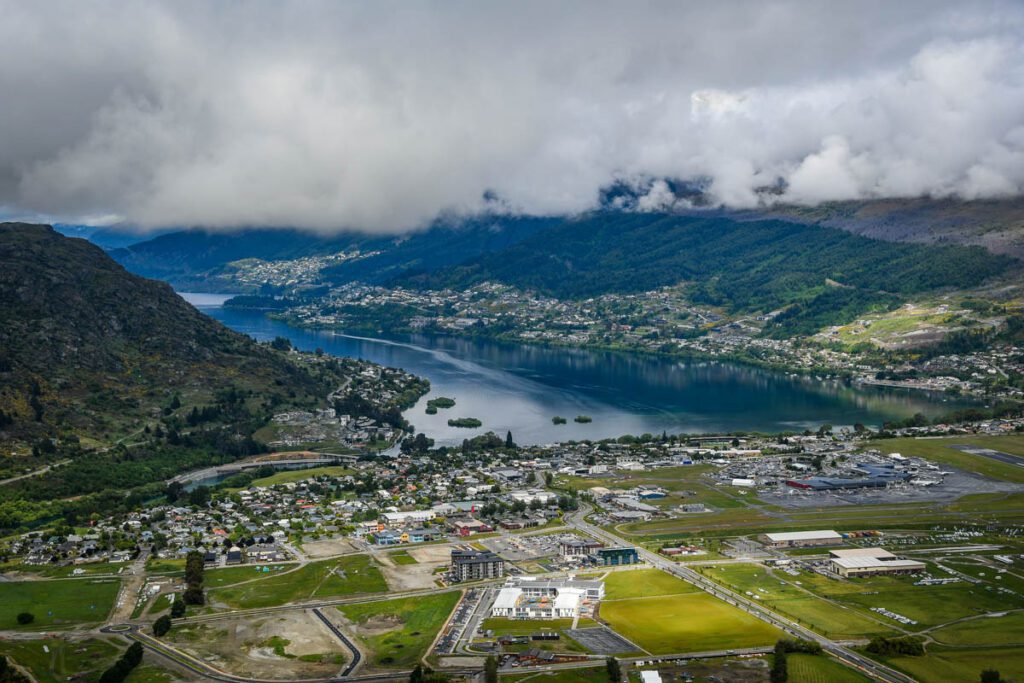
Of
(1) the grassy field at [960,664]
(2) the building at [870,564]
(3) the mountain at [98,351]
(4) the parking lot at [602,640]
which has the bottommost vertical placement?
(4) the parking lot at [602,640]

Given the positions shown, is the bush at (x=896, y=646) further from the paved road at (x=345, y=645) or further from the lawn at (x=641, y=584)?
the paved road at (x=345, y=645)

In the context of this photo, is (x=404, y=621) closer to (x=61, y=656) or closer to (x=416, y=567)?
(x=416, y=567)

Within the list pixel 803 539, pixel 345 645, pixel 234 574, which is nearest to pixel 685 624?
pixel 345 645

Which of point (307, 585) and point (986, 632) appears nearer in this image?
point (986, 632)

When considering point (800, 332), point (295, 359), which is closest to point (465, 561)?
point (295, 359)

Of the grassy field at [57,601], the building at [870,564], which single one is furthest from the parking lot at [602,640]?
the grassy field at [57,601]

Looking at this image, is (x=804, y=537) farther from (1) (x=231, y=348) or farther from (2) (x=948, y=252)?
(2) (x=948, y=252)
